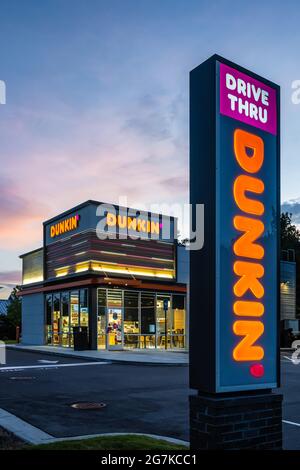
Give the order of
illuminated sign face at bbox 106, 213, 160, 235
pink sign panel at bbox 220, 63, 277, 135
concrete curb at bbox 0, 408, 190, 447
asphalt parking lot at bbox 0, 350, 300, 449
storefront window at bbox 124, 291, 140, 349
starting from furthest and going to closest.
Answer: storefront window at bbox 124, 291, 140, 349 → illuminated sign face at bbox 106, 213, 160, 235 → asphalt parking lot at bbox 0, 350, 300, 449 → concrete curb at bbox 0, 408, 190, 447 → pink sign panel at bbox 220, 63, 277, 135

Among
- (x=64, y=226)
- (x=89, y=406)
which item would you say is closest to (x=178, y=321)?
(x=64, y=226)

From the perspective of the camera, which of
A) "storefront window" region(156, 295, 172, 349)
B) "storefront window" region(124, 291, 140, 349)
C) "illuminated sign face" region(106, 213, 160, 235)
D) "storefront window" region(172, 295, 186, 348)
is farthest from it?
"storefront window" region(172, 295, 186, 348)

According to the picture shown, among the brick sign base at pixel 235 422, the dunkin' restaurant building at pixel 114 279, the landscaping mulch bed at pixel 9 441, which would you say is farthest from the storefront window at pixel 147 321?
the brick sign base at pixel 235 422

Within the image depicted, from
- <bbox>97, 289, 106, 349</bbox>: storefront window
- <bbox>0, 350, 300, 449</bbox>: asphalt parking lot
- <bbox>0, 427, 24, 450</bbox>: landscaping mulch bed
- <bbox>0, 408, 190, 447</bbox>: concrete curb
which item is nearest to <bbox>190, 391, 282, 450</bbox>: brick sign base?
<bbox>0, 408, 190, 447</bbox>: concrete curb

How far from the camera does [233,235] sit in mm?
6129

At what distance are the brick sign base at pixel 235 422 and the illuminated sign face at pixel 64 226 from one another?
1021 inches

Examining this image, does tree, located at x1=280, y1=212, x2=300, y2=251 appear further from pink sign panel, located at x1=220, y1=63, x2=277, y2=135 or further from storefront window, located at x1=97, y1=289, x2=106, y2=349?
pink sign panel, located at x1=220, y1=63, x2=277, y2=135

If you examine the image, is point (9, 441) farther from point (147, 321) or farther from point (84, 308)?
point (147, 321)

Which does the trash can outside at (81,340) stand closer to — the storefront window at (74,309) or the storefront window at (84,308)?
the storefront window at (84,308)

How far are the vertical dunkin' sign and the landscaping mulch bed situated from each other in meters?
2.71

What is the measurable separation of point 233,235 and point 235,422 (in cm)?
206

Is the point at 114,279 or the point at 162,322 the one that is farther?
the point at 162,322

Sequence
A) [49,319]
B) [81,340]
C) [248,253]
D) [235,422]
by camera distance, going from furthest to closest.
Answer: [49,319], [81,340], [248,253], [235,422]

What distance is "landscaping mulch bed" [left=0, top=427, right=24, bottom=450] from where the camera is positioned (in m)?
7.01
